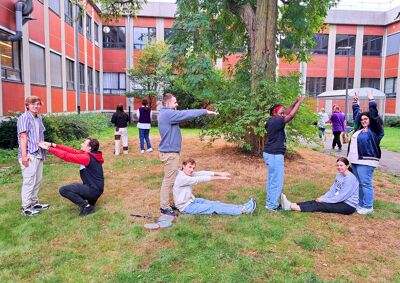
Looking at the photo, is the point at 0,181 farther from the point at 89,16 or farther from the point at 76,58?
the point at 89,16

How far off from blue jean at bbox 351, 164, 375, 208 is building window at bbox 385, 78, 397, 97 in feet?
98.2

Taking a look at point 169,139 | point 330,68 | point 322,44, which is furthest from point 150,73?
point 169,139

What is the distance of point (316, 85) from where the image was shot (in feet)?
111

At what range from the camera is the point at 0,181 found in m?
8.06

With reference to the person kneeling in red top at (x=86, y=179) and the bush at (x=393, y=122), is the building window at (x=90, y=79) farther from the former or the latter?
the bush at (x=393, y=122)

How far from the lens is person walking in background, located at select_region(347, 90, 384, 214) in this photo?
225 inches

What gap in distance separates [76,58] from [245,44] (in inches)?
492

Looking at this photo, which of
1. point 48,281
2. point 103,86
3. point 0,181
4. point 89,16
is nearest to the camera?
point 48,281

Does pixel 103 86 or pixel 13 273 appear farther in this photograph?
pixel 103 86

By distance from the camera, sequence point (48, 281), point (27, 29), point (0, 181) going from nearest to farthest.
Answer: point (48, 281)
point (0, 181)
point (27, 29)

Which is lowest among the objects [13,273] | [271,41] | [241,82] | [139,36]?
[13,273]

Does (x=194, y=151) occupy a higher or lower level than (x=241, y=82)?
lower

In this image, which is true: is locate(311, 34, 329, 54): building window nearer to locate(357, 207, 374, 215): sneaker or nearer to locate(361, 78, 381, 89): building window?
locate(361, 78, 381, 89): building window

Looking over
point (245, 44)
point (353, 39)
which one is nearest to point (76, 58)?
point (245, 44)
